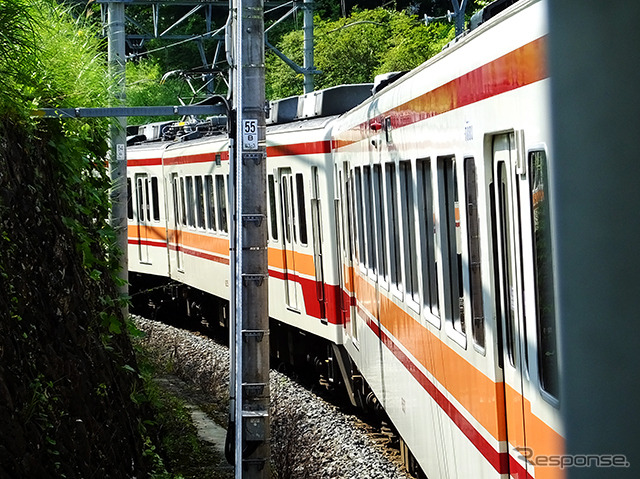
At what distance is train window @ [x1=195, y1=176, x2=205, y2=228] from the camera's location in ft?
58.9

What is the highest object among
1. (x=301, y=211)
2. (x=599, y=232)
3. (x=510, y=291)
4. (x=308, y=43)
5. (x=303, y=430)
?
(x=308, y=43)

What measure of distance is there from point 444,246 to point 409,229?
1.11 meters

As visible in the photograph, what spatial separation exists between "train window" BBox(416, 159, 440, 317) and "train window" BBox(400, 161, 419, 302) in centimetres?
26

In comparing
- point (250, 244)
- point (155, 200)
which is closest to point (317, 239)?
point (250, 244)

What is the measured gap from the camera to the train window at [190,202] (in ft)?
61.1

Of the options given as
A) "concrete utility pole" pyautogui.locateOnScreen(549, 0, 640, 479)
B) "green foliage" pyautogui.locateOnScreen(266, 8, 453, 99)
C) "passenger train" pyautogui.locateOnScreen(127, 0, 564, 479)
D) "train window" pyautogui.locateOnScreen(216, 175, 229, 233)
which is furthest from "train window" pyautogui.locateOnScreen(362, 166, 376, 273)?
"green foliage" pyautogui.locateOnScreen(266, 8, 453, 99)

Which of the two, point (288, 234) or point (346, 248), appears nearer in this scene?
point (346, 248)

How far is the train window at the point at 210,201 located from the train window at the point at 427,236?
10867 millimetres

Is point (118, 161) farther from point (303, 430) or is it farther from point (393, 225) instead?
point (393, 225)

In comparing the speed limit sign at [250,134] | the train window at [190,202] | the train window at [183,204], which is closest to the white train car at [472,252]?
the speed limit sign at [250,134]

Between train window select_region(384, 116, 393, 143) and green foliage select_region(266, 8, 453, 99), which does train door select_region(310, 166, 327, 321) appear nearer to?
train window select_region(384, 116, 393, 143)

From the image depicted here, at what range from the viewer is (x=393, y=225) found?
7.65 metres

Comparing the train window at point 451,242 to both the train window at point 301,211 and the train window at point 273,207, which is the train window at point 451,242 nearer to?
the train window at point 301,211

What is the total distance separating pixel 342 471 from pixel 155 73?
39.1m
